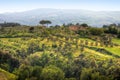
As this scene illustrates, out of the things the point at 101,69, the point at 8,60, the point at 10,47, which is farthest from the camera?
the point at 10,47

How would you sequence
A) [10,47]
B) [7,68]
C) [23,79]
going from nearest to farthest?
1. [23,79]
2. [7,68]
3. [10,47]

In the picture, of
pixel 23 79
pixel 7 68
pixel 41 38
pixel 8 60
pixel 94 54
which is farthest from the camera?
pixel 41 38

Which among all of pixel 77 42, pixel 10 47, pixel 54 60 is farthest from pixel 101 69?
pixel 10 47

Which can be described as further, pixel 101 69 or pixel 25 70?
pixel 101 69

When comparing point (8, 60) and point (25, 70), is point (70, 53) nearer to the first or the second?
point (8, 60)

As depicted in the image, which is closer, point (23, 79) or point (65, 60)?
point (23, 79)

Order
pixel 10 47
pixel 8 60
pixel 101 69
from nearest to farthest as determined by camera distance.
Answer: pixel 101 69 → pixel 8 60 → pixel 10 47

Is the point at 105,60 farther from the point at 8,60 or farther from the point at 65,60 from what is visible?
the point at 8,60

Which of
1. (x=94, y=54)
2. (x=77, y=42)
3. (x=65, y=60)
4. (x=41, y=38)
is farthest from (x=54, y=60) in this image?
(x=41, y=38)
